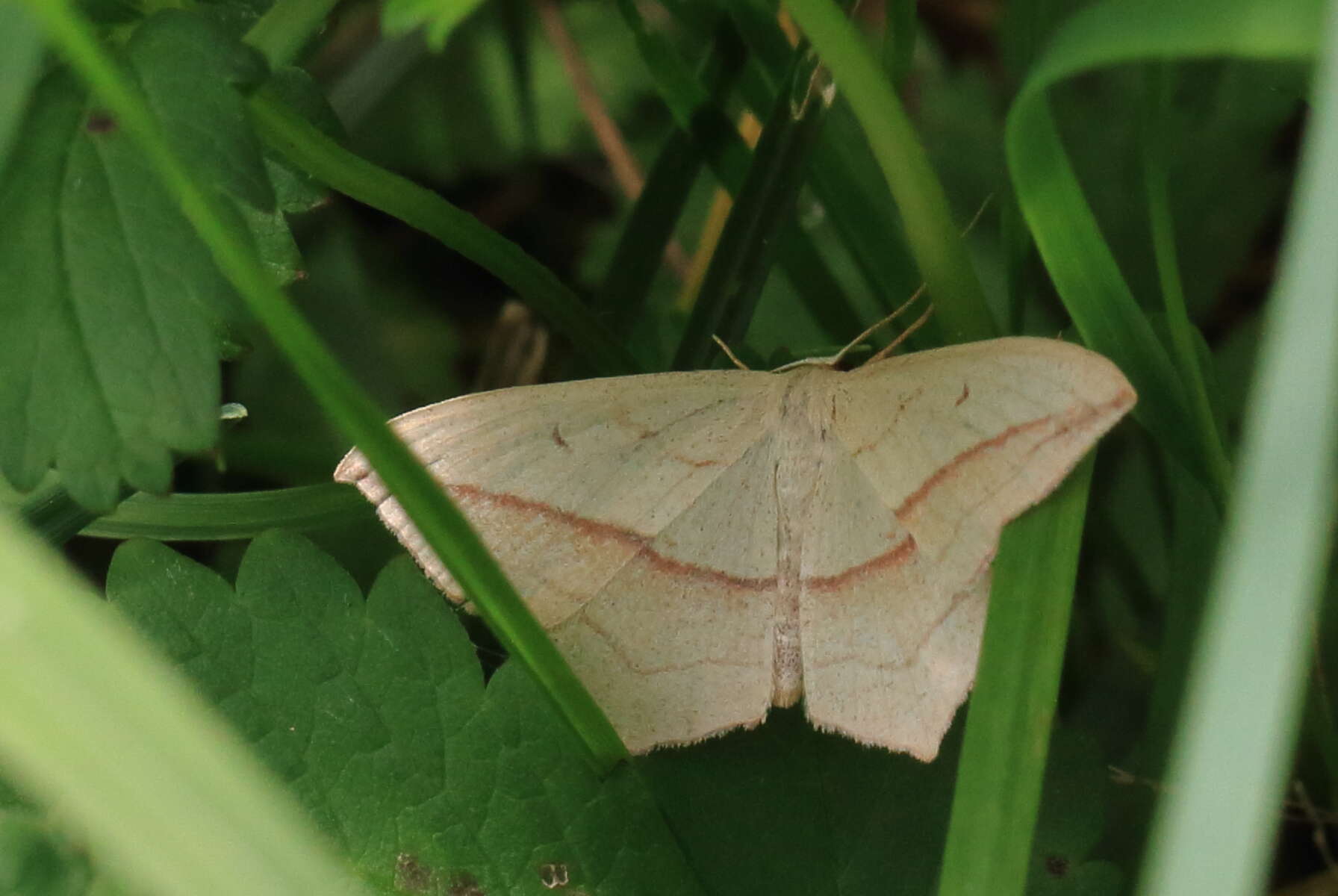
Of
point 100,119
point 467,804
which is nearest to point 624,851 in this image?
point 467,804

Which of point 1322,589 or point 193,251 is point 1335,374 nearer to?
point 193,251

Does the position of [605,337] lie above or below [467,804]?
above

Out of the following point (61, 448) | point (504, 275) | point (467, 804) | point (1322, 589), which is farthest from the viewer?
point (1322, 589)

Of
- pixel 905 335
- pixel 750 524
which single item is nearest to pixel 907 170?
pixel 905 335

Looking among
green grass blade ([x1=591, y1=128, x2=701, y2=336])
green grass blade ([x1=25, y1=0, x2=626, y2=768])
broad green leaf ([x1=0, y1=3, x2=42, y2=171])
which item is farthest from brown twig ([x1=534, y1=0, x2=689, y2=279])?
broad green leaf ([x1=0, y1=3, x2=42, y2=171])

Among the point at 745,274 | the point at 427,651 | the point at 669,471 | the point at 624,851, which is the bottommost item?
the point at 624,851

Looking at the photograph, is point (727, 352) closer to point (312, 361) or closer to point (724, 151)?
point (724, 151)

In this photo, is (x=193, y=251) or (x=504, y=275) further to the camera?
(x=504, y=275)

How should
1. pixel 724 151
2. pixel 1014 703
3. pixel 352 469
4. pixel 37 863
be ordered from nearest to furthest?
pixel 1014 703 < pixel 37 863 < pixel 352 469 < pixel 724 151
